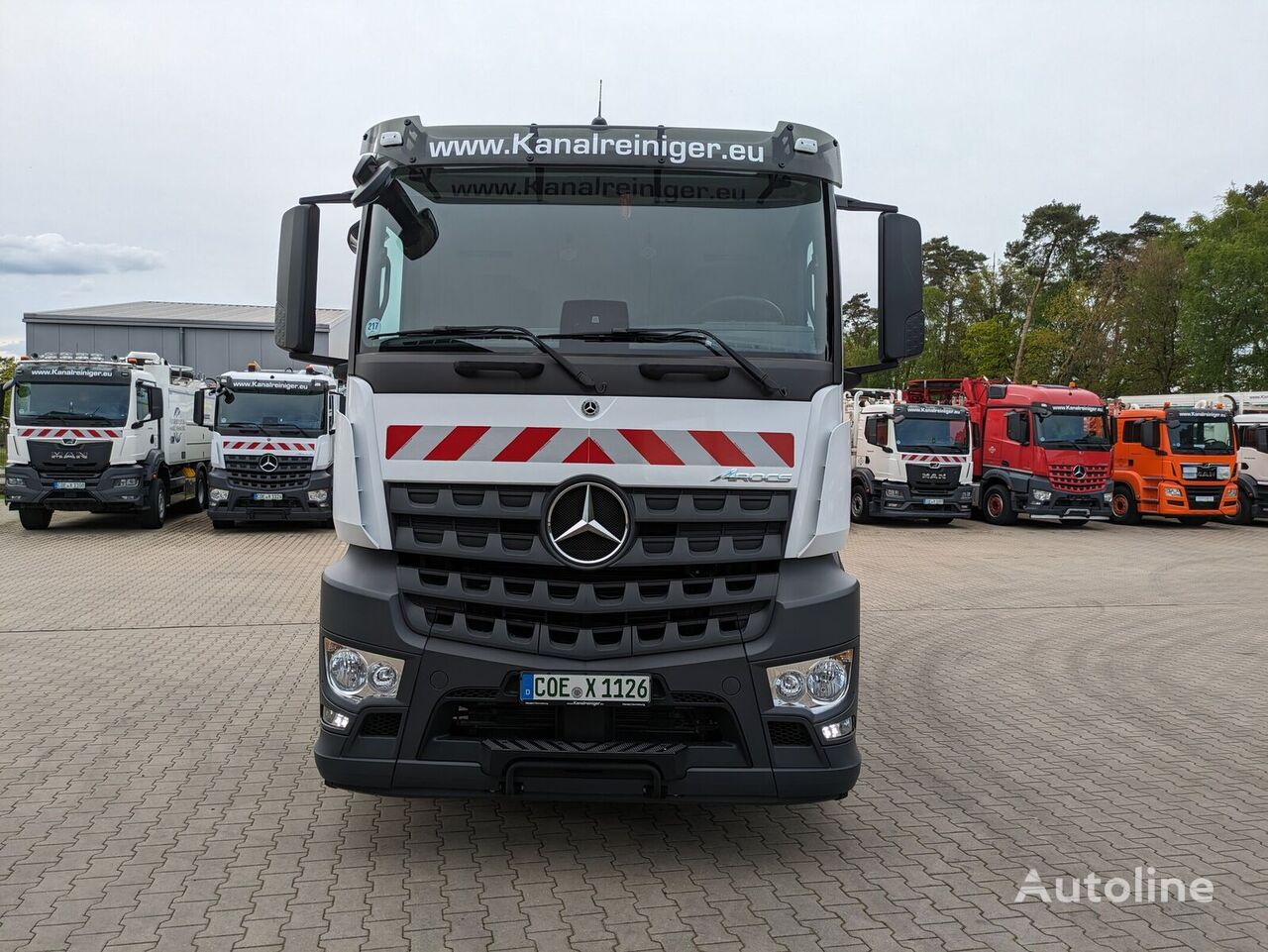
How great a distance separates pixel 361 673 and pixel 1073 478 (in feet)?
67.8

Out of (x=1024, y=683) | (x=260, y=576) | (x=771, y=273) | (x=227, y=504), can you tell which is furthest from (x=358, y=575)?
(x=227, y=504)

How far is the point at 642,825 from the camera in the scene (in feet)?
16.0

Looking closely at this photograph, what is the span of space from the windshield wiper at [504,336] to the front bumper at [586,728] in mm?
991

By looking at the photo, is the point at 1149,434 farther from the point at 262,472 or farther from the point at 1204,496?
the point at 262,472

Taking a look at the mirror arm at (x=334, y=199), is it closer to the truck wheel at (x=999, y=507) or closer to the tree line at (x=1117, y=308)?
the truck wheel at (x=999, y=507)

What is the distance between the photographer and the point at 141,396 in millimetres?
17969

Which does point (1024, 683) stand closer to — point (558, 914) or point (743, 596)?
point (743, 596)

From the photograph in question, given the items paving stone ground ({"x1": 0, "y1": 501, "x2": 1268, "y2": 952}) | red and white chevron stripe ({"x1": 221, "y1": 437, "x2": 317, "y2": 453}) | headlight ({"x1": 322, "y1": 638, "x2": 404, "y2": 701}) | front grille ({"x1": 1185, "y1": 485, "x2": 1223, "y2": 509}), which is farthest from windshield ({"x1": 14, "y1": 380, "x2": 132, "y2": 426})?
front grille ({"x1": 1185, "y1": 485, "x2": 1223, "y2": 509})

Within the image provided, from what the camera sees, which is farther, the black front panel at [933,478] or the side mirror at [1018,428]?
the side mirror at [1018,428]

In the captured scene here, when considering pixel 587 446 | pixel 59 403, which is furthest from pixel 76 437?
pixel 587 446

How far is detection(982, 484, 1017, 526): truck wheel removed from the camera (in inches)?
911

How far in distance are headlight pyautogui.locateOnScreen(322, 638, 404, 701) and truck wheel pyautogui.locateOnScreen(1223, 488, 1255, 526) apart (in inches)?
1004

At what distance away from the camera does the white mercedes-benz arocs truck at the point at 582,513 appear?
4074 millimetres

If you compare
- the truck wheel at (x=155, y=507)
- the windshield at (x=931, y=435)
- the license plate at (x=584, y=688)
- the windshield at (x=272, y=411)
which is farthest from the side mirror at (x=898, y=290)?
the windshield at (x=931, y=435)
